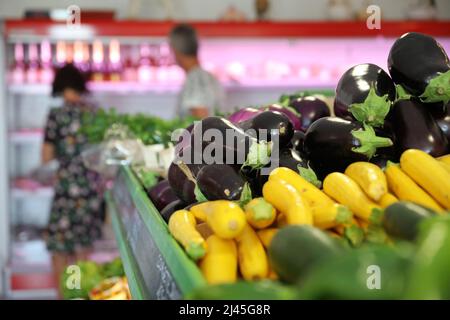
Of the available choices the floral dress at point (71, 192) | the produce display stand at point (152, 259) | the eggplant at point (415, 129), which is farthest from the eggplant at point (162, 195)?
the floral dress at point (71, 192)

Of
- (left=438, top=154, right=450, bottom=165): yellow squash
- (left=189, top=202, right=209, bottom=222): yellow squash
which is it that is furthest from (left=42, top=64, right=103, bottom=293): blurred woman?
(left=438, top=154, right=450, bottom=165): yellow squash

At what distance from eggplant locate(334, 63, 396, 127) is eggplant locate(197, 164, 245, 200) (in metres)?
0.32

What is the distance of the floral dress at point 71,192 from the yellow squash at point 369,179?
3.26m

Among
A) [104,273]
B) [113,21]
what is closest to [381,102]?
[104,273]

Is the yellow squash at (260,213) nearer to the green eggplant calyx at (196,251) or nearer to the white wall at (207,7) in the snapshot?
the green eggplant calyx at (196,251)

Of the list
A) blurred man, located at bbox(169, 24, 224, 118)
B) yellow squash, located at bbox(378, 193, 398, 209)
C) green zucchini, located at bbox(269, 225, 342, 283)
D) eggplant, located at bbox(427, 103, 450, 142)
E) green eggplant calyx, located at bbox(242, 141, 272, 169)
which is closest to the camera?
green zucchini, located at bbox(269, 225, 342, 283)

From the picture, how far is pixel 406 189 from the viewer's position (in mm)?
1092

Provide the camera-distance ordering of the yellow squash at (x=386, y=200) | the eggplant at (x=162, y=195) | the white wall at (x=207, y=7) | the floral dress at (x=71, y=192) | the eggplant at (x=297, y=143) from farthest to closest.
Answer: the white wall at (x=207, y=7) < the floral dress at (x=71, y=192) < the eggplant at (x=162, y=195) < the eggplant at (x=297, y=143) < the yellow squash at (x=386, y=200)

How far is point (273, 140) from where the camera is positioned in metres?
1.37

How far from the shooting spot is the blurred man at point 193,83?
13.3ft

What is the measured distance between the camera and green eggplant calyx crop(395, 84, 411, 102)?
141 cm

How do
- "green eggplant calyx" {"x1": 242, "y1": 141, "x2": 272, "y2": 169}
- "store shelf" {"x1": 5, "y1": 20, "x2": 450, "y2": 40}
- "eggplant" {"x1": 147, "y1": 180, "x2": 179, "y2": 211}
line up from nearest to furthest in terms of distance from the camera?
"green eggplant calyx" {"x1": 242, "y1": 141, "x2": 272, "y2": 169}, "eggplant" {"x1": 147, "y1": 180, "x2": 179, "y2": 211}, "store shelf" {"x1": 5, "y1": 20, "x2": 450, "y2": 40}

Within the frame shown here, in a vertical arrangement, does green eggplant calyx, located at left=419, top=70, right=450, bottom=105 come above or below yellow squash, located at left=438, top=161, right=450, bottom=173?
above

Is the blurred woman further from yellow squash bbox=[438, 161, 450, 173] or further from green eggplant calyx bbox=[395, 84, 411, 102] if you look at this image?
yellow squash bbox=[438, 161, 450, 173]
